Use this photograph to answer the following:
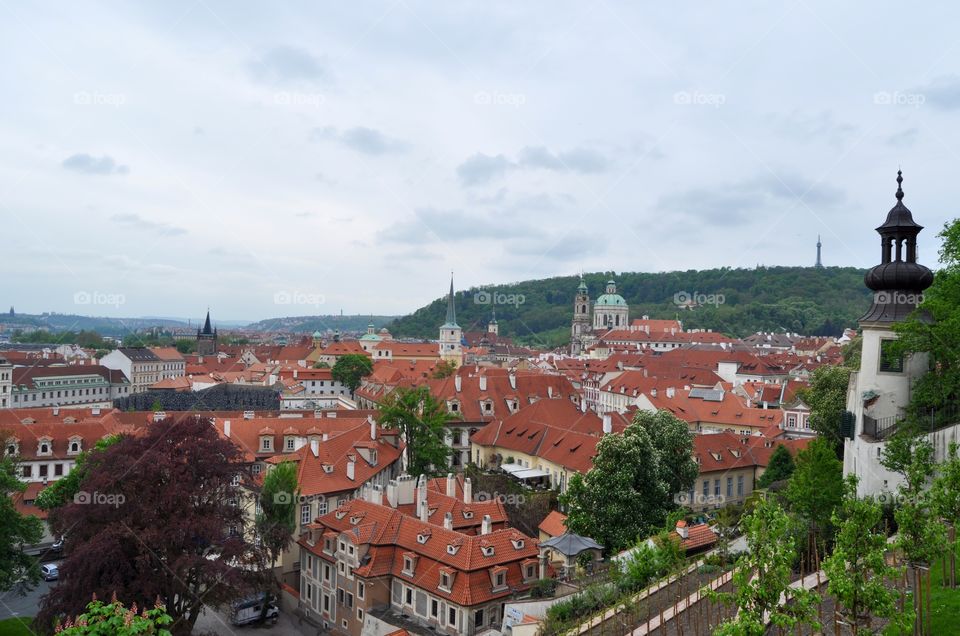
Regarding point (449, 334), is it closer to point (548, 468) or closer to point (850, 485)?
point (548, 468)

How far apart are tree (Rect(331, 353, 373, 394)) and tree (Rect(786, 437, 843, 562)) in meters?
82.9

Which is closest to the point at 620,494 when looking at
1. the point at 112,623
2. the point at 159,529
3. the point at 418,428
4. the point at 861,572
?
the point at 159,529

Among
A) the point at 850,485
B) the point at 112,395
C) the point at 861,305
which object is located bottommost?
the point at 112,395

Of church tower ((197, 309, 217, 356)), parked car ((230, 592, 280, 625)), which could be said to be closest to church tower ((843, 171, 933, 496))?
parked car ((230, 592, 280, 625))

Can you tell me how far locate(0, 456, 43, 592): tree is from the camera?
27.5 m

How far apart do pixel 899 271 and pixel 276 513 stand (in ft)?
86.8

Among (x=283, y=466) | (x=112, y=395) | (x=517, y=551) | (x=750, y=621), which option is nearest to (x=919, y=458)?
(x=750, y=621)

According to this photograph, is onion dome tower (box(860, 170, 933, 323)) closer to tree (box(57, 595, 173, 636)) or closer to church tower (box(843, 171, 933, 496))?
church tower (box(843, 171, 933, 496))

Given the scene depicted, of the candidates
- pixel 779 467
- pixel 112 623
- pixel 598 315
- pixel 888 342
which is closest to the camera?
pixel 112 623

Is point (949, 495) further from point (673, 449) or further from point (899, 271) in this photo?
point (673, 449)

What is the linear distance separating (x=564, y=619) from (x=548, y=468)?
2336cm

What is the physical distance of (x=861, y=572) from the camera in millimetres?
11516

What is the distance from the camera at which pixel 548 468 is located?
44.1 m

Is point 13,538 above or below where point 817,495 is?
below
